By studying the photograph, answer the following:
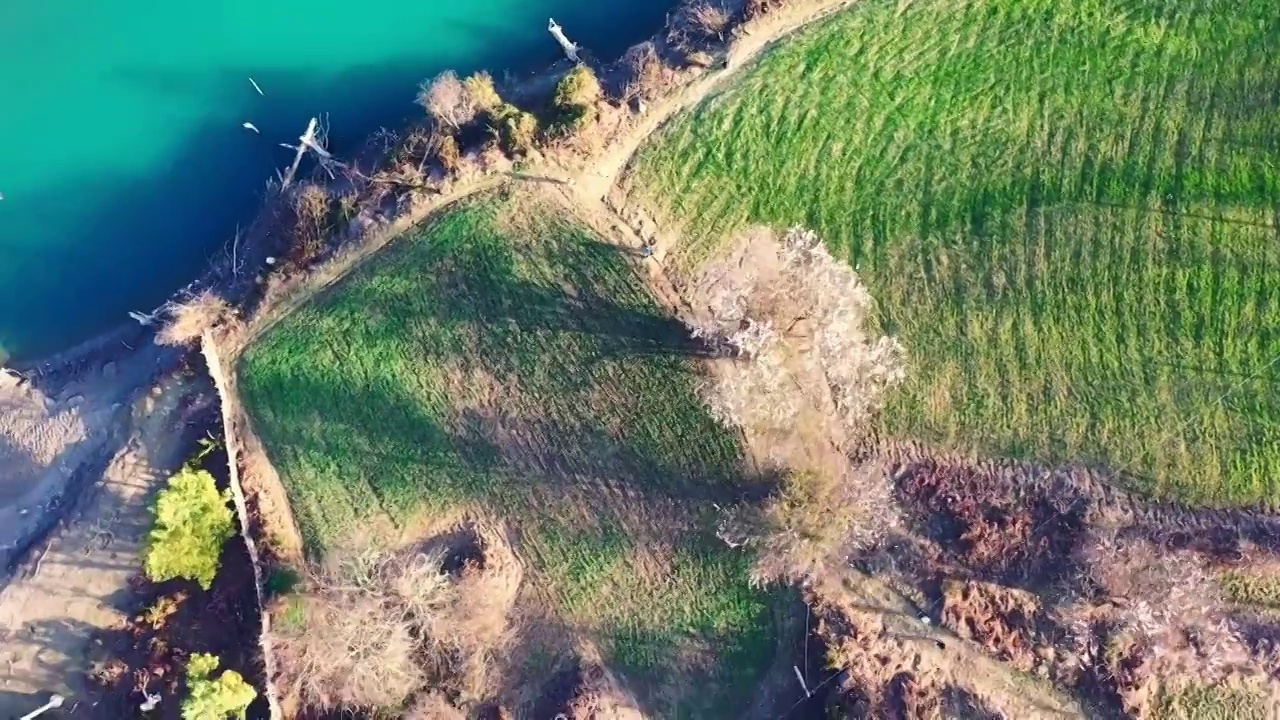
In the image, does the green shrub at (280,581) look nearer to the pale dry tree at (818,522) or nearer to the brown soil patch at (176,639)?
the brown soil patch at (176,639)

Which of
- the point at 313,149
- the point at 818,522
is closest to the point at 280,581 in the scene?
the point at 313,149

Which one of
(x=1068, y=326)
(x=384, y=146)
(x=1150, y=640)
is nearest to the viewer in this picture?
(x=1150, y=640)

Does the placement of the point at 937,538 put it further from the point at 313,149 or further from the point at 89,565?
the point at 89,565

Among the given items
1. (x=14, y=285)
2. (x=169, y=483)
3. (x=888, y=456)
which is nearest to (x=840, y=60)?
(x=888, y=456)

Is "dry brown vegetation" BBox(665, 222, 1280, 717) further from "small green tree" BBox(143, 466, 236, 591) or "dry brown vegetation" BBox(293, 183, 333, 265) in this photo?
"small green tree" BBox(143, 466, 236, 591)

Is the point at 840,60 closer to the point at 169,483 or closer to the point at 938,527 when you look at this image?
the point at 938,527

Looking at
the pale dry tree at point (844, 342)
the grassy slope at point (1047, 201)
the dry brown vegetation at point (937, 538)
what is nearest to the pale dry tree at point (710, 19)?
the grassy slope at point (1047, 201)
